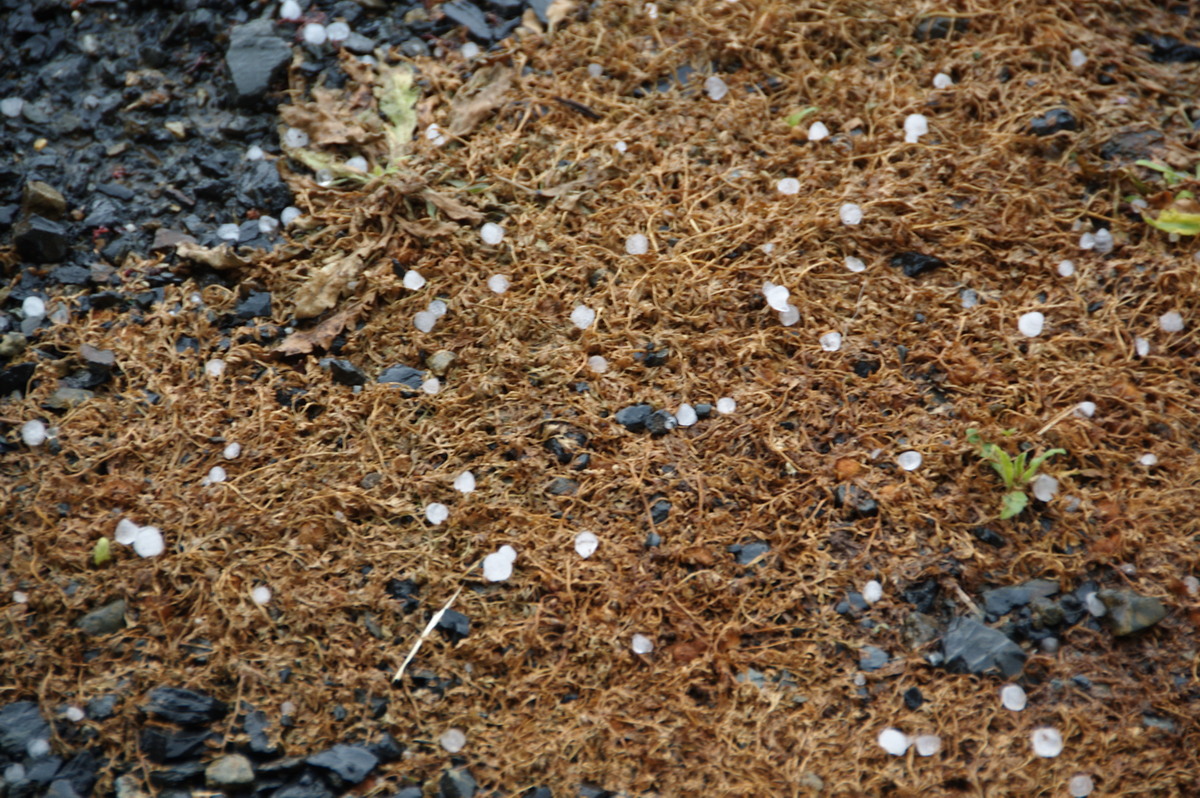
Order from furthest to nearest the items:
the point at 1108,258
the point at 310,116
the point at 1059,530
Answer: the point at 310,116, the point at 1108,258, the point at 1059,530

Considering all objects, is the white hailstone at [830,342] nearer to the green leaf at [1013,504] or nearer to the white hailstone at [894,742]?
the green leaf at [1013,504]

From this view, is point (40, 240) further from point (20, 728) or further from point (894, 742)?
point (894, 742)

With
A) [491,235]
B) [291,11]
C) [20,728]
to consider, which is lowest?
[20,728]

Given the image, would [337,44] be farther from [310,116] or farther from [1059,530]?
[1059,530]

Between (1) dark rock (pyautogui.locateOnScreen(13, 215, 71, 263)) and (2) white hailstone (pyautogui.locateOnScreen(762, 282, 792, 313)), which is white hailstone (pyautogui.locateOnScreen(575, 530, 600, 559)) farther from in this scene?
(1) dark rock (pyautogui.locateOnScreen(13, 215, 71, 263))

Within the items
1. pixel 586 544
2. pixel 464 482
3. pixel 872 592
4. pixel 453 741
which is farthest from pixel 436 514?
pixel 872 592

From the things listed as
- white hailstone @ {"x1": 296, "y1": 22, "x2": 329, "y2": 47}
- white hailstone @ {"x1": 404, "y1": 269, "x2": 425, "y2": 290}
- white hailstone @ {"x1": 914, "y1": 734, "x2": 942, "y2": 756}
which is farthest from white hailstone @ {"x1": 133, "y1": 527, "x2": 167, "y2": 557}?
white hailstone @ {"x1": 914, "y1": 734, "x2": 942, "y2": 756}

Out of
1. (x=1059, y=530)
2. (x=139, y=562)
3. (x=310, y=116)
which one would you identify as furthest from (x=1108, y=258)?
(x=139, y=562)
